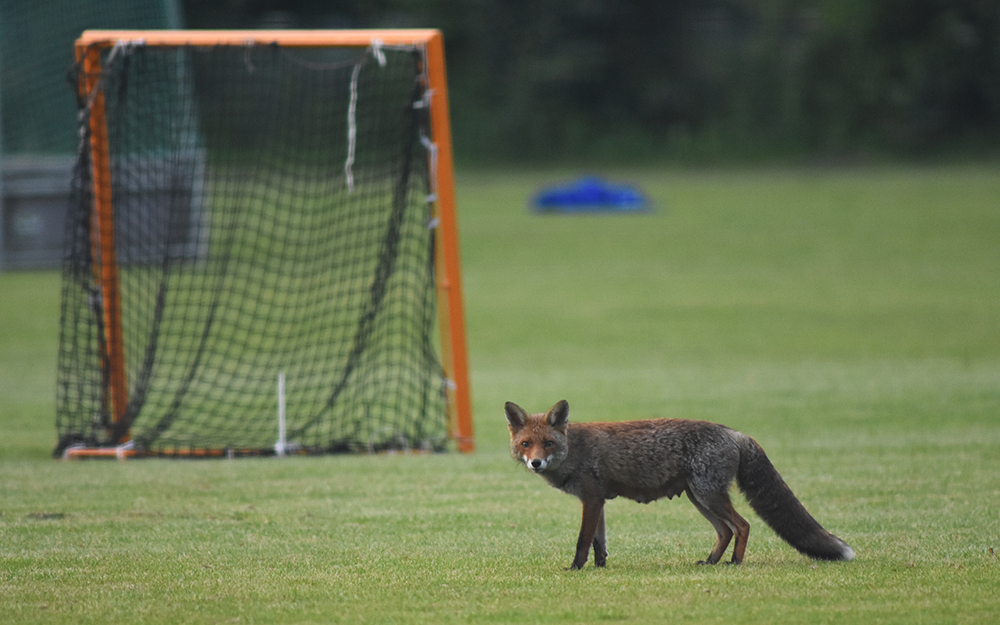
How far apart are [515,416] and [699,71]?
131ft

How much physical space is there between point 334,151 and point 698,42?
20922 mm

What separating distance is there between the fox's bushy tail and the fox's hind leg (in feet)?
0.36

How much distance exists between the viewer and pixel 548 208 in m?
30.5

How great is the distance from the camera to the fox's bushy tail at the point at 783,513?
A: 5.60 m

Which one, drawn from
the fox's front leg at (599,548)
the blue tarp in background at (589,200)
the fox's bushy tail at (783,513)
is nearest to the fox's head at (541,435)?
the fox's front leg at (599,548)

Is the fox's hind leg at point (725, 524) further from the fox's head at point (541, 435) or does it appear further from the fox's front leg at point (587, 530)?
the fox's head at point (541, 435)

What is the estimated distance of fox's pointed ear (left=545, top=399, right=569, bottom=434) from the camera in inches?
220

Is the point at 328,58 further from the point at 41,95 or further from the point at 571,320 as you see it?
the point at 571,320

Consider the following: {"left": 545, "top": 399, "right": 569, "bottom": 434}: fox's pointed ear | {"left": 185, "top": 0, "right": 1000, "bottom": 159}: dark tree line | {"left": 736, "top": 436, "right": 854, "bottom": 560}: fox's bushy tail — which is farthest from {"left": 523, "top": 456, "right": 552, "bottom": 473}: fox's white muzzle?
{"left": 185, "top": 0, "right": 1000, "bottom": 159}: dark tree line

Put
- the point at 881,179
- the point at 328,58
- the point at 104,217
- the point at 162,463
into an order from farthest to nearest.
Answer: the point at 328,58 < the point at 881,179 < the point at 104,217 < the point at 162,463

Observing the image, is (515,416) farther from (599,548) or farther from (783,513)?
(783,513)

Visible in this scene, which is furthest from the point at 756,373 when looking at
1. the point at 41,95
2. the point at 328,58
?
the point at 328,58

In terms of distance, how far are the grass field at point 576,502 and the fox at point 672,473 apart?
0.16 metres

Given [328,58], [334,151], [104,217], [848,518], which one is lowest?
[848,518]
